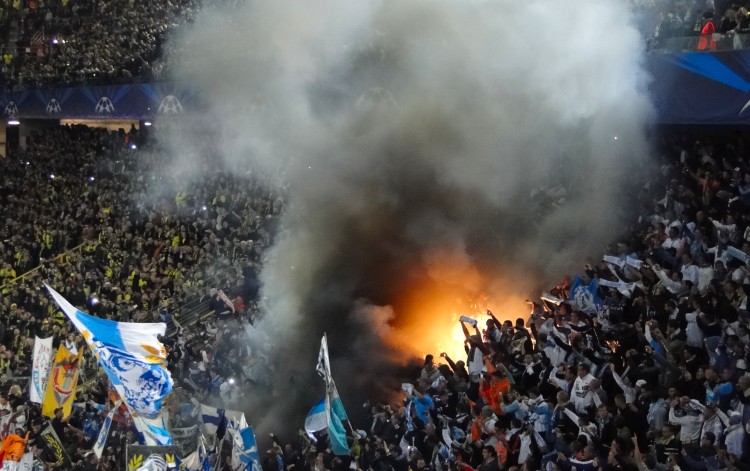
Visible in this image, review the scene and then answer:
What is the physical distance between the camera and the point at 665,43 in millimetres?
11273

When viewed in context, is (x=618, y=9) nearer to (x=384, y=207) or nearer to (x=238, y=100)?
(x=384, y=207)

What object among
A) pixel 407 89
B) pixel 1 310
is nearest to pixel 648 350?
pixel 407 89

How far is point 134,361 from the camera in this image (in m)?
9.12

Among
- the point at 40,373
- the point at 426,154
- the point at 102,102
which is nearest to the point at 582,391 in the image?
the point at 40,373

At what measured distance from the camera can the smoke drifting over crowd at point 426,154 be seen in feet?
39.9

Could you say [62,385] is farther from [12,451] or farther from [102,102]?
[102,102]

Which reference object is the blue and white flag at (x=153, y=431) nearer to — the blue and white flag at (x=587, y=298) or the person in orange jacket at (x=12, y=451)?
the person in orange jacket at (x=12, y=451)

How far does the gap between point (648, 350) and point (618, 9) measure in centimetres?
549

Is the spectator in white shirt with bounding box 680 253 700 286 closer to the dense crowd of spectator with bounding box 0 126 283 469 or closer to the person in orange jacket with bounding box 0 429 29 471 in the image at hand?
the dense crowd of spectator with bounding box 0 126 283 469

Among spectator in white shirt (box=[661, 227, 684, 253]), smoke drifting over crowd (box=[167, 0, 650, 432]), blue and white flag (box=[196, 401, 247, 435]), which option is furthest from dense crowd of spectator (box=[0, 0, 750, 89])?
blue and white flag (box=[196, 401, 247, 435])

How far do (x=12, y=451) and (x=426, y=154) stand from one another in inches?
274

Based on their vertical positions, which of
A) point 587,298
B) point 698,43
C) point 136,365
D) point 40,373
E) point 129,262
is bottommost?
point 136,365

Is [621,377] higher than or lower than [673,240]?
lower

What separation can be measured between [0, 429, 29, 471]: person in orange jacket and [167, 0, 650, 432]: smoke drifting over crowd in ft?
11.0
